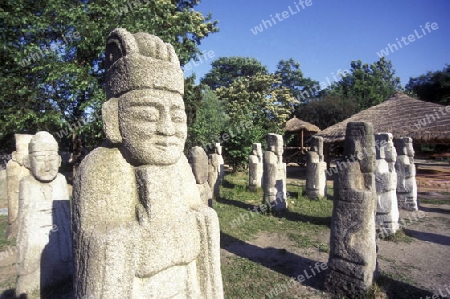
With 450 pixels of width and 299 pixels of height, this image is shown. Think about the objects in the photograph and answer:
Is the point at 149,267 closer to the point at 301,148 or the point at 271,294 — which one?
the point at 271,294

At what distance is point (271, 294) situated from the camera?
4180 mm

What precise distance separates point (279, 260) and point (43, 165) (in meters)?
4.48

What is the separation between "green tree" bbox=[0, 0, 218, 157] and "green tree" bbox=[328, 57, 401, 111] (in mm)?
23835

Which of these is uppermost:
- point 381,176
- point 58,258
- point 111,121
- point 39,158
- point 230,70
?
point 230,70

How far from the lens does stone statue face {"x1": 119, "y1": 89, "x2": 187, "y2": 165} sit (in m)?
2.08

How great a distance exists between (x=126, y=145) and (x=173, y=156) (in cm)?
37

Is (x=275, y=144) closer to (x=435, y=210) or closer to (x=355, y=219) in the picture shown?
(x=435, y=210)

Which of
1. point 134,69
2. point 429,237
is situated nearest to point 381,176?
point 429,237

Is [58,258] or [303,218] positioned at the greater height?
[58,258]

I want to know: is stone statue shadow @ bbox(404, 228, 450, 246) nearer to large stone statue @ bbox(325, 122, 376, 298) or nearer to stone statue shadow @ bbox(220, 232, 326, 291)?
stone statue shadow @ bbox(220, 232, 326, 291)

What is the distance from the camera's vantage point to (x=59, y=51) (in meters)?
9.24

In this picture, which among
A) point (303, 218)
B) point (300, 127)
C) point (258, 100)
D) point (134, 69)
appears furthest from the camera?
point (258, 100)

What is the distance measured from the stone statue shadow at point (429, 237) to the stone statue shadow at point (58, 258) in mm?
7486

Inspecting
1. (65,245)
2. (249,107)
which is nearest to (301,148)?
(249,107)
